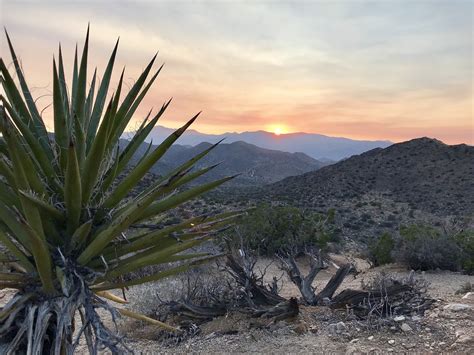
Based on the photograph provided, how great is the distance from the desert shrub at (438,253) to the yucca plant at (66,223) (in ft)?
27.8

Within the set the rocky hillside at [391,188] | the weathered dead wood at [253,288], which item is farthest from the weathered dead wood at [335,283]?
the rocky hillside at [391,188]

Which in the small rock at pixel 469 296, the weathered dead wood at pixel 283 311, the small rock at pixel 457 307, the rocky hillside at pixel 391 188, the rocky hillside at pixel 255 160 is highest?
the rocky hillside at pixel 255 160

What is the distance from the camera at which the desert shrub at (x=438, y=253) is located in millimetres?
9859

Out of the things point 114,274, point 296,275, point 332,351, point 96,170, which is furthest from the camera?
point 296,275

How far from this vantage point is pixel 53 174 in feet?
8.85

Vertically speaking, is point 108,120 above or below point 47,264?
above

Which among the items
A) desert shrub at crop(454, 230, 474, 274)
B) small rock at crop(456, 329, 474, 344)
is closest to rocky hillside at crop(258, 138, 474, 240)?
desert shrub at crop(454, 230, 474, 274)

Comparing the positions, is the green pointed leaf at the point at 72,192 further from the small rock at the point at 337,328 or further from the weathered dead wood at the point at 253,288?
the small rock at the point at 337,328

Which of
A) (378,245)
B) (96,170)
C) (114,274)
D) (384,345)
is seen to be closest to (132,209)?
(96,170)

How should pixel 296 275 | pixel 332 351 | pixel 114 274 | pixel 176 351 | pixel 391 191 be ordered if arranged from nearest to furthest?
pixel 114 274 → pixel 332 351 → pixel 176 351 → pixel 296 275 → pixel 391 191

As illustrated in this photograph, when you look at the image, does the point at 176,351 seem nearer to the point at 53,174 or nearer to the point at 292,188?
the point at 53,174

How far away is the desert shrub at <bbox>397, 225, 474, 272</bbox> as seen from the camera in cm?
986

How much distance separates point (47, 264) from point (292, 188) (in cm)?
3522

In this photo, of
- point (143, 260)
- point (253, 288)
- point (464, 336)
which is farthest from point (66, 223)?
point (464, 336)
